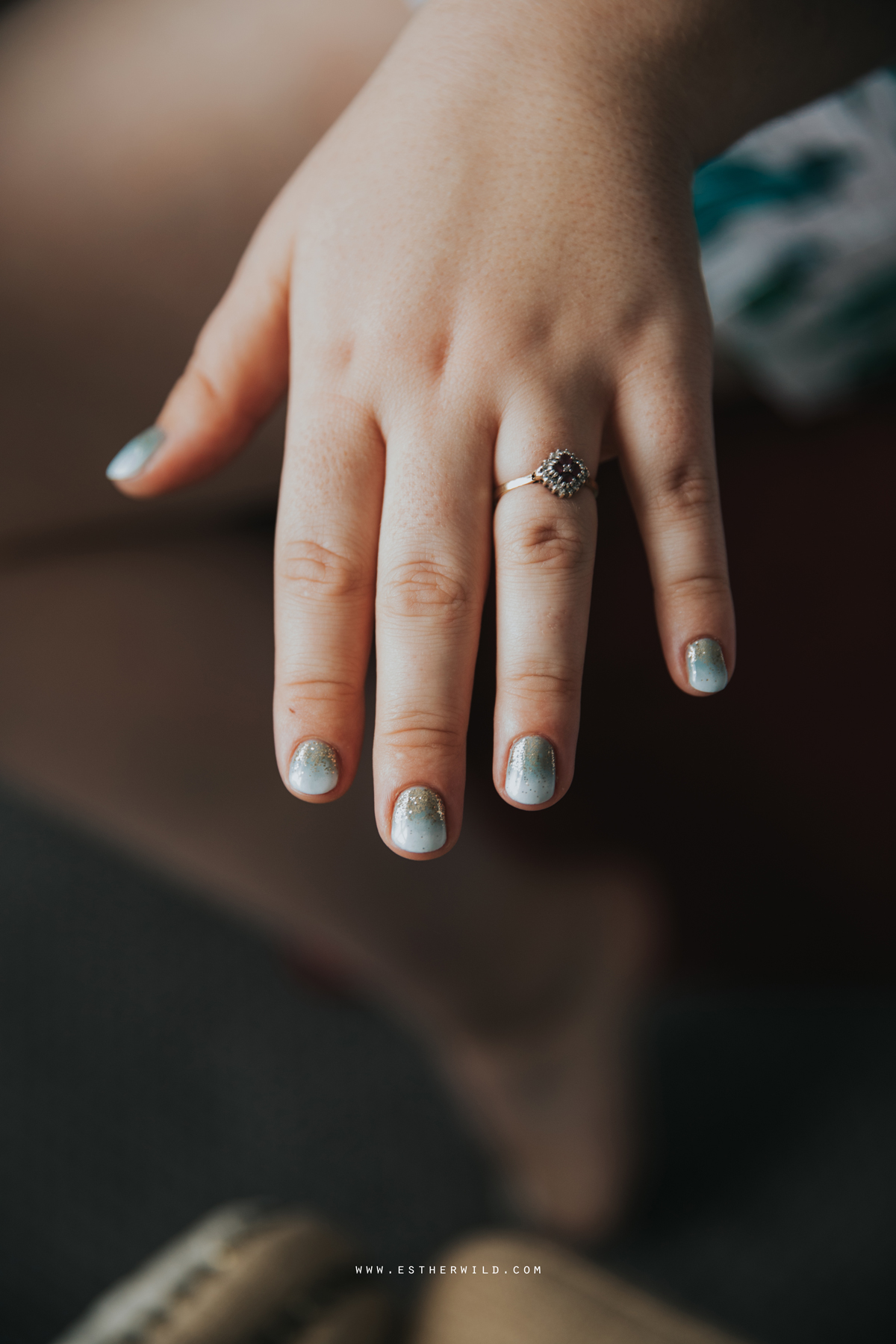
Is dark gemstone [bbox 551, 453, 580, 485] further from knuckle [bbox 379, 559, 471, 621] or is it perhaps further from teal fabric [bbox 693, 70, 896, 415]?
teal fabric [bbox 693, 70, 896, 415]

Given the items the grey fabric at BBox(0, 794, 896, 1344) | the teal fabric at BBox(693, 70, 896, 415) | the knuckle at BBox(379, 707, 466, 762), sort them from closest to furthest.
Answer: the knuckle at BBox(379, 707, 466, 762) < the teal fabric at BBox(693, 70, 896, 415) < the grey fabric at BBox(0, 794, 896, 1344)

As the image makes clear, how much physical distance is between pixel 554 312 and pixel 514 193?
1.8 inches

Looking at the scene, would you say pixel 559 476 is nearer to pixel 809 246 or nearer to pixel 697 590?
pixel 697 590

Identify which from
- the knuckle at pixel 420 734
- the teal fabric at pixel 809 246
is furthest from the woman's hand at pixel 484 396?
the teal fabric at pixel 809 246

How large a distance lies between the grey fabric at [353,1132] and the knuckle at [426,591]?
592 mm

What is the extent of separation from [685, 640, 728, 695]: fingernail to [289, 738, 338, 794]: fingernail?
5.2 inches

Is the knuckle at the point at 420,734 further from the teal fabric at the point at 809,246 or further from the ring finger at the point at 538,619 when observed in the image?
the teal fabric at the point at 809,246

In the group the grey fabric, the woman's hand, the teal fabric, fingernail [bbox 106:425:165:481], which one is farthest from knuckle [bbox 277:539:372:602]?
the grey fabric

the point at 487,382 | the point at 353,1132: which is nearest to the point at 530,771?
the point at 487,382

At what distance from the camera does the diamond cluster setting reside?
308 millimetres

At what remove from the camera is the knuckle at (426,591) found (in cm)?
31

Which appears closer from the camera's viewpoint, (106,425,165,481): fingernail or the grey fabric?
(106,425,165,481): fingernail

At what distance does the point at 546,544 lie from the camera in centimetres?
31

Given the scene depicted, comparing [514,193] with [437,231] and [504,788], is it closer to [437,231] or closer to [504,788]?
[437,231]
